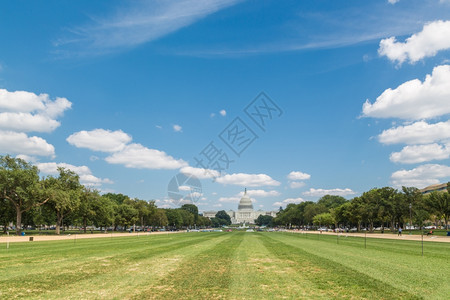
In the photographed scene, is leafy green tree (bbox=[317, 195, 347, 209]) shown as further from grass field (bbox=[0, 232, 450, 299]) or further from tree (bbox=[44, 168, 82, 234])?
grass field (bbox=[0, 232, 450, 299])

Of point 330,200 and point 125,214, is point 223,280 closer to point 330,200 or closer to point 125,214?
point 125,214

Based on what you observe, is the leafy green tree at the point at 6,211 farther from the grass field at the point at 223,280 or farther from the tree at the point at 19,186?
the grass field at the point at 223,280

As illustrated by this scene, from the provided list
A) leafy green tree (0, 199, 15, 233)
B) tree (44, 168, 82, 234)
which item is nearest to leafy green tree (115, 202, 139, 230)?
tree (44, 168, 82, 234)

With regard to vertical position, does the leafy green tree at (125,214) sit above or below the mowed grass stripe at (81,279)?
below

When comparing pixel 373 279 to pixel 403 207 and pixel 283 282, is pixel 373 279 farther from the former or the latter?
pixel 403 207

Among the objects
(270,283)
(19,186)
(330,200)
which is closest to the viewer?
(270,283)

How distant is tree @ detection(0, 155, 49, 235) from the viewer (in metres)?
71.5

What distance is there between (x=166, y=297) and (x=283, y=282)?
5600 mm

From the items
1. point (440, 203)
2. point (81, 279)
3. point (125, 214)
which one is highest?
point (440, 203)

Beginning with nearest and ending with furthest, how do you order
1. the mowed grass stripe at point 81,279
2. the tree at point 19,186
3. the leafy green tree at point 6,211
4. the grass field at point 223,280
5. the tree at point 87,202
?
1. the grass field at point 223,280
2. the mowed grass stripe at point 81,279
3. the tree at point 19,186
4. the leafy green tree at point 6,211
5. the tree at point 87,202

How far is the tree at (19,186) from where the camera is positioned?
235 feet

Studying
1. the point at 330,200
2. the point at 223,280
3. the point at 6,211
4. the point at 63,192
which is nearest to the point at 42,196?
the point at 63,192

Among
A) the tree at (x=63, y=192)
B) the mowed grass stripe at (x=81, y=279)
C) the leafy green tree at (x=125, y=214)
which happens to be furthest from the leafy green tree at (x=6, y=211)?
the mowed grass stripe at (x=81, y=279)

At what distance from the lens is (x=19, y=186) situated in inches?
2876
